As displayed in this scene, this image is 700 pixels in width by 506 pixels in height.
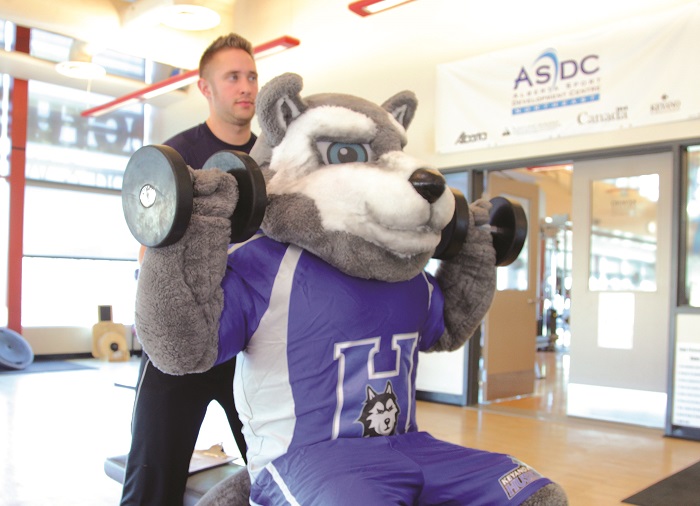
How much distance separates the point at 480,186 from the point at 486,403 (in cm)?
188

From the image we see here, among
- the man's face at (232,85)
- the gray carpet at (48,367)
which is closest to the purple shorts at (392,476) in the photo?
the man's face at (232,85)

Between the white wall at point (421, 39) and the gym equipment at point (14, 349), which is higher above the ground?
the white wall at point (421, 39)

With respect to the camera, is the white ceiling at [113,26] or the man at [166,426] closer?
the man at [166,426]

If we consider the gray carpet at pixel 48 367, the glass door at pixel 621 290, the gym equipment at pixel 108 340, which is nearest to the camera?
the glass door at pixel 621 290

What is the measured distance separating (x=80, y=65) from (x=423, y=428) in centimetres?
467

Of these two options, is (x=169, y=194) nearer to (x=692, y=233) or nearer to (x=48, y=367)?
(x=692, y=233)

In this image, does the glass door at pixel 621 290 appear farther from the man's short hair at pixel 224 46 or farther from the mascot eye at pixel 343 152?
the mascot eye at pixel 343 152

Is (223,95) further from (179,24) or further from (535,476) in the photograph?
(179,24)

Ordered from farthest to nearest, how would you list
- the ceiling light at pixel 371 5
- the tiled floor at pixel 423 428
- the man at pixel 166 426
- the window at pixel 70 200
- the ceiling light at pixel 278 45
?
the window at pixel 70 200, the ceiling light at pixel 278 45, the ceiling light at pixel 371 5, the tiled floor at pixel 423 428, the man at pixel 166 426

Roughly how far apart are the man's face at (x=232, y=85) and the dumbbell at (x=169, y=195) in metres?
0.86

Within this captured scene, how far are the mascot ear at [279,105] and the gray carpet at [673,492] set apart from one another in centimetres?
266

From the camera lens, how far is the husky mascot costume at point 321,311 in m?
1.12

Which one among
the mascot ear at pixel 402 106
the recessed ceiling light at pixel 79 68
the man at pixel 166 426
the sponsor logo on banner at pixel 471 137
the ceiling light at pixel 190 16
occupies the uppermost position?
the ceiling light at pixel 190 16

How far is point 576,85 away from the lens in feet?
16.0
